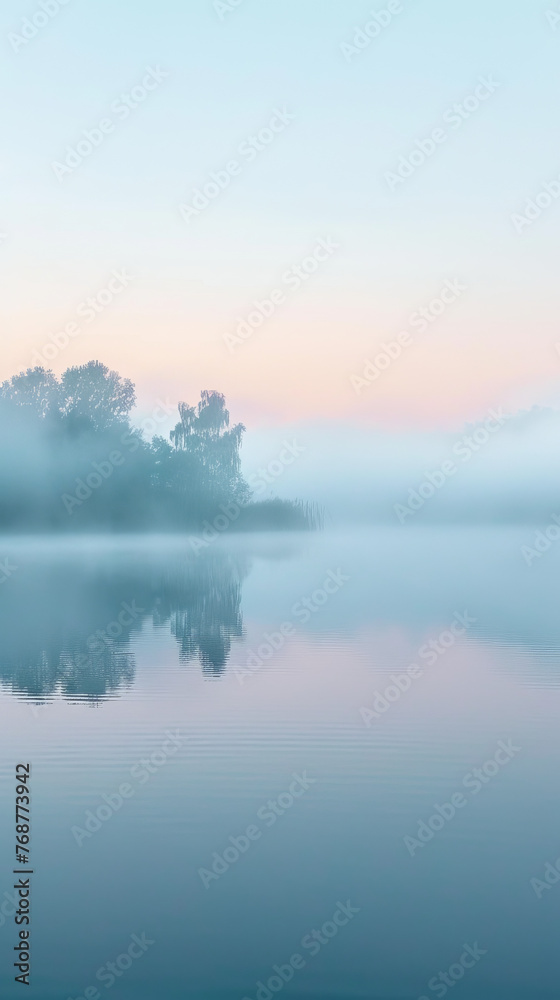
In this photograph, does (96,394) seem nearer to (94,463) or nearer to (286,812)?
(94,463)

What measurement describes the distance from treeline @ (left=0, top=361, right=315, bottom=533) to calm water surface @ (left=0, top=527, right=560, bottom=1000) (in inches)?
3631

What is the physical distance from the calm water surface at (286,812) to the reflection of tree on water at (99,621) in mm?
203

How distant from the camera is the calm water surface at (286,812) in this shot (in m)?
9.28

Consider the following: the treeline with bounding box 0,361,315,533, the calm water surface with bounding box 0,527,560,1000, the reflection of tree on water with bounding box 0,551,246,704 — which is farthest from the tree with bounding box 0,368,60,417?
the calm water surface with bounding box 0,527,560,1000

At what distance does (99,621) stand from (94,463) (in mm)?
88325

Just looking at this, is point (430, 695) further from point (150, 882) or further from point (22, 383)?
point (22, 383)

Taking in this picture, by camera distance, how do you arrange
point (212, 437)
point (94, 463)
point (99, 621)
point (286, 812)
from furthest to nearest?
point (212, 437), point (94, 463), point (99, 621), point (286, 812)

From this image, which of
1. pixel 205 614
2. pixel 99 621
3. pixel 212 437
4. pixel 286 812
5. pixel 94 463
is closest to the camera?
pixel 286 812

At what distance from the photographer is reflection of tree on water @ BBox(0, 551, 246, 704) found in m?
24.0

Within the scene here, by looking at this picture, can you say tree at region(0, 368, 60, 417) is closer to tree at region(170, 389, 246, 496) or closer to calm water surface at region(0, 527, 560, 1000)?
tree at region(170, 389, 246, 496)

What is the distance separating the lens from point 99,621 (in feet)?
117

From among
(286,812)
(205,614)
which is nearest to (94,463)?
(205,614)

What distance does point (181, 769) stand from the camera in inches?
610

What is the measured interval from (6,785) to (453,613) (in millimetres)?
25169
